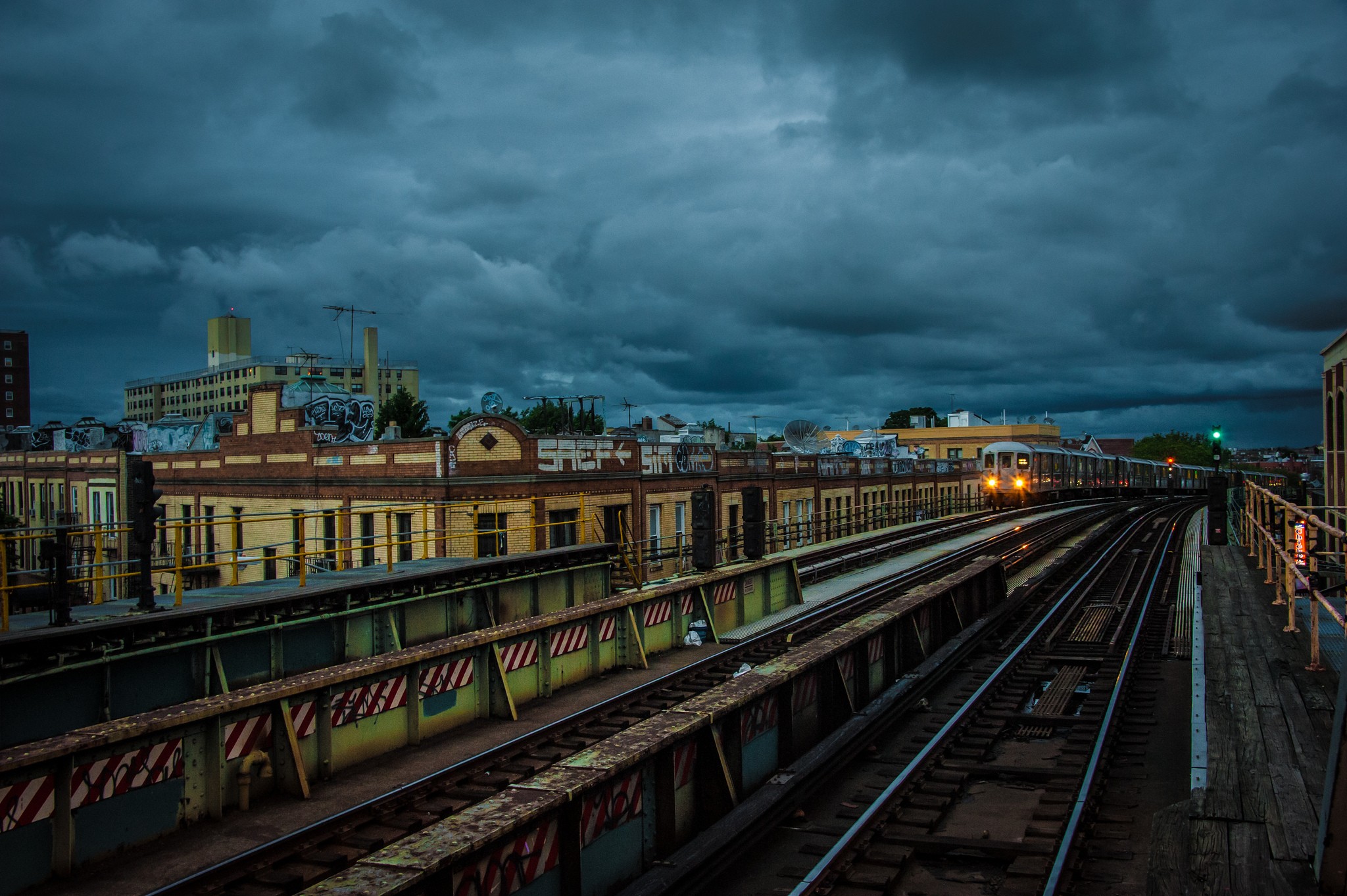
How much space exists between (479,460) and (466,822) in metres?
20.2

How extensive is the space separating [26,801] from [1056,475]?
209 ft

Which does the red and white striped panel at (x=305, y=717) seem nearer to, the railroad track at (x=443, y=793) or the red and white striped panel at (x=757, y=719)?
the railroad track at (x=443, y=793)

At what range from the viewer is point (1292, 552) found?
1503 cm

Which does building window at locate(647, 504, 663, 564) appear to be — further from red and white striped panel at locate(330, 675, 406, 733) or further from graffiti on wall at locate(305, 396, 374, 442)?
red and white striped panel at locate(330, 675, 406, 733)

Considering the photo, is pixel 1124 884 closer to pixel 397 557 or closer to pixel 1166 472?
pixel 397 557

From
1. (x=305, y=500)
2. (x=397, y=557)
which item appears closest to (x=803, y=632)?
(x=397, y=557)

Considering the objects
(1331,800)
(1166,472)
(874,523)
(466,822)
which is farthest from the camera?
(1166,472)

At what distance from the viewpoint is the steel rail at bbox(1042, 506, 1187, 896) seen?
23.0 feet

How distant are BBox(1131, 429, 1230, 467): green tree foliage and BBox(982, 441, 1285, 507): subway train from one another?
95.6 m

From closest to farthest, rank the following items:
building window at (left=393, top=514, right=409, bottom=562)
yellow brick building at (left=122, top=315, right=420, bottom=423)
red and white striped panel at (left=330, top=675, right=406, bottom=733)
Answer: red and white striped panel at (left=330, top=675, right=406, bottom=733) < building window at (left=393, top=514, right=409, bottom=562) < yellow brick building at (left=122, top=315, right=420, bottom=423)

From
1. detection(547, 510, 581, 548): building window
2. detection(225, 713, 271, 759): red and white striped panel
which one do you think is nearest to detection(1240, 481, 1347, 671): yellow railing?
detection(225, 713, 271, 759): red and white striped panel

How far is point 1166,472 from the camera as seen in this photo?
294 ft

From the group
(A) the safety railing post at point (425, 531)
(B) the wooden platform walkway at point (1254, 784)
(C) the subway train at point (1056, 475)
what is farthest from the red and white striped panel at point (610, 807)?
(C) the subway train at point (1056, 475)

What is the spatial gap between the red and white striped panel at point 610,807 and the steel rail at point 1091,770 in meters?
3.09
